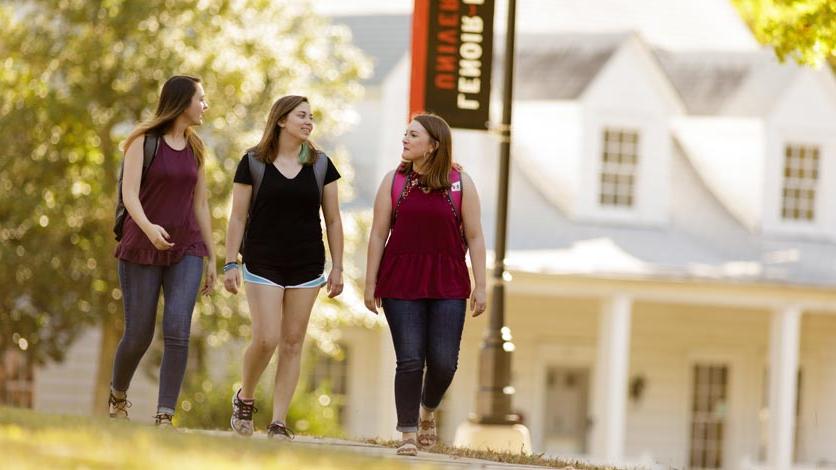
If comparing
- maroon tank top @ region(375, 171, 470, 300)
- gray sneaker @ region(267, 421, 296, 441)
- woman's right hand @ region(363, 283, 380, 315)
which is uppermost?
maroon tank top @ region(375, 171, 470, 300)

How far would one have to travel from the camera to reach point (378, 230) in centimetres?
940

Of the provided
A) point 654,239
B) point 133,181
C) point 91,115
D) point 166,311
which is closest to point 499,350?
point 166,311

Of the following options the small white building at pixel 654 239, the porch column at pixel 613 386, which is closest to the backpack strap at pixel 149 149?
the small white building at pixel 654 239

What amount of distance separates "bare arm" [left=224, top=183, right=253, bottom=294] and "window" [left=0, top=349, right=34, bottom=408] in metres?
15.8

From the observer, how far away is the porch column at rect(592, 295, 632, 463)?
941 inches

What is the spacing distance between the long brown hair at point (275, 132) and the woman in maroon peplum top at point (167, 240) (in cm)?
42

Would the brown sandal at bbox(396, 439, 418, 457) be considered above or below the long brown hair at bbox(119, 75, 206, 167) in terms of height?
below

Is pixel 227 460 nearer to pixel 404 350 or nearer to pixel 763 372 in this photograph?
pixel 404 350

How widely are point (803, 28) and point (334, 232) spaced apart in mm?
5500

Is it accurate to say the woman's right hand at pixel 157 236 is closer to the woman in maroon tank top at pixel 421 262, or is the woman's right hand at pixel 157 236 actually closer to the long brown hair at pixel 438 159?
the woman in maroon tank top at pixel 421 262

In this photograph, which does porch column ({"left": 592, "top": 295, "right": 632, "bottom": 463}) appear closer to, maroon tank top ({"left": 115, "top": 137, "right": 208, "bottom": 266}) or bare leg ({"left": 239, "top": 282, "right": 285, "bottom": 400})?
bare leg ({"left": 239, "top": 282, "right": 285, "bottom": 400})

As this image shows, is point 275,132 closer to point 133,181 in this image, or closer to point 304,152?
point 304,152

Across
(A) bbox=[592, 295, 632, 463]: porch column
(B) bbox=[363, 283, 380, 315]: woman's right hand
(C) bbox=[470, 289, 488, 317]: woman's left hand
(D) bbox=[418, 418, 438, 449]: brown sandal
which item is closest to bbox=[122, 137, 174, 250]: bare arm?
(B) bbox=[363, 283, 380, 315]: woman's right hand

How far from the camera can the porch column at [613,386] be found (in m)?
23.9
